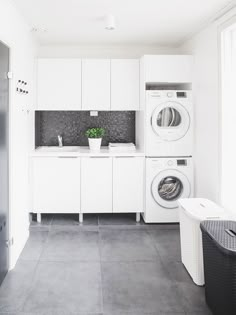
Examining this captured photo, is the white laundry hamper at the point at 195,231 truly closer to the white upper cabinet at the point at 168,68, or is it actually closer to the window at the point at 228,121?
the window at the point at 228,121

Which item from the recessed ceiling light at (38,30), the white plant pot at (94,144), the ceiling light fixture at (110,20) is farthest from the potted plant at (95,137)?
the ceiling light fixture at (110,20)

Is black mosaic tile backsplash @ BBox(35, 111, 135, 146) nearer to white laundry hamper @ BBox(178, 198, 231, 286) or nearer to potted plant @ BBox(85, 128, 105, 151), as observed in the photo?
potted plant @ BBox(85, 128, 105, 151)

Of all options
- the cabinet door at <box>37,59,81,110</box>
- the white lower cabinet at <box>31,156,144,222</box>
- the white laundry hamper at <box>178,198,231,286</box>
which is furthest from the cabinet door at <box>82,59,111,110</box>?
the white laundry hamper at <box>178,198,231,286</box>

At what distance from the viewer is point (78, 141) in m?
5.25

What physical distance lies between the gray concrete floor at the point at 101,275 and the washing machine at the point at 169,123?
1.02 metres

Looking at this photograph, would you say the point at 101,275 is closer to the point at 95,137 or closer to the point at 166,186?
the point at 166,186

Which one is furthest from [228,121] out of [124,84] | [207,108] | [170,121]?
[124,84]

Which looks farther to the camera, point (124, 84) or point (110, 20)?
point (124, 84)

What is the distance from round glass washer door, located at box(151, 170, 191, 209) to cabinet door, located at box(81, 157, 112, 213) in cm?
61

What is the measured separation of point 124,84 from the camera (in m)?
4.80

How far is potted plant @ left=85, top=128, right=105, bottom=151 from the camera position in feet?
15.7

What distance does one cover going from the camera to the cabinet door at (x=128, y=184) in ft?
15.0

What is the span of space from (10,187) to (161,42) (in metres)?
3.09

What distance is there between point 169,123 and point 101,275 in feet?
7.33
